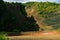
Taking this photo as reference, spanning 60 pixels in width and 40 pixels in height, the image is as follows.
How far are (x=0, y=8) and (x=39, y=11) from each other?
2354 centimetres

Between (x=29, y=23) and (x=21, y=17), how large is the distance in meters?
1.27

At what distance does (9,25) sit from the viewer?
20.1 meters

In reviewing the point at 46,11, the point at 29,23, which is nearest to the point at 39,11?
the point at 46,11

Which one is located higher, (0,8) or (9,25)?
(0,8)

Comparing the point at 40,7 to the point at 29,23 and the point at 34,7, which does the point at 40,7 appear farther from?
the point at 29,23

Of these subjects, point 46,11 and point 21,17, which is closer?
point 21,17

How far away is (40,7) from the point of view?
4541 cm

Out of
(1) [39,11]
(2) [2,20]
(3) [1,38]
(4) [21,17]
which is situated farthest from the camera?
(1) [39,11]

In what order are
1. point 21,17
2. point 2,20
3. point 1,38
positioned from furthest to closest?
point 21,17
point 2,20
point 1,38

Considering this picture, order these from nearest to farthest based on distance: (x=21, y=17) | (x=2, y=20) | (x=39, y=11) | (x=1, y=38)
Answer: (x=1, y=38) → (x=2, y=20) → (x=21, y=17) → (x=39, y=11)

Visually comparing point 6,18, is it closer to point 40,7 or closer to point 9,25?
point 9,25

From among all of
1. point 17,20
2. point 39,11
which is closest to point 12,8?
point 17,20

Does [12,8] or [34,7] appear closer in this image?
[12,8]

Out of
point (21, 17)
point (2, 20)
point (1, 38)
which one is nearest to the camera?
point (1, 38)
